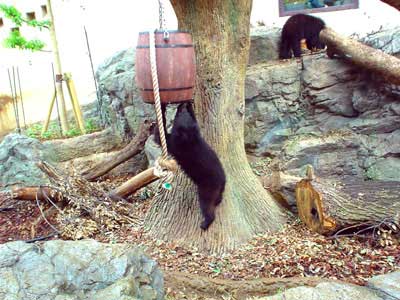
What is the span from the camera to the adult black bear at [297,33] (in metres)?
7.66

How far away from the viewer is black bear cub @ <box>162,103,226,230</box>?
4117 mm

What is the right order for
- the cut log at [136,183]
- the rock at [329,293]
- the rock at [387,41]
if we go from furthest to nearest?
Answer: the rock at [387,41] → the cut log at [136,183] → the rock at [329,293]

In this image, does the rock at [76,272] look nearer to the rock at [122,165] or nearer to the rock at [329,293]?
the rock at [329,293]

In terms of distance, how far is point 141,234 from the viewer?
5238 millimetres

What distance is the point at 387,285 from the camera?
3574 millimetres

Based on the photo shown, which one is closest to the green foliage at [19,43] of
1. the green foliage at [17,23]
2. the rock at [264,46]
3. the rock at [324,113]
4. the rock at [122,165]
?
the green foliage at [17,23]

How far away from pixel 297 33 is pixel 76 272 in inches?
223

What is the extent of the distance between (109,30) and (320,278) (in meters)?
7.23

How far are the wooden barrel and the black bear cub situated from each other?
1.53 ft

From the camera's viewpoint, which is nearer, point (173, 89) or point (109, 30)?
point (173, 89)

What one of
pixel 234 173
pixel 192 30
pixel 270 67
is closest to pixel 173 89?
pixel 192 30

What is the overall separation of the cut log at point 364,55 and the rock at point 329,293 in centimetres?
377

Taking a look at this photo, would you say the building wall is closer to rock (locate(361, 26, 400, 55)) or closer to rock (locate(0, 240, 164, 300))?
rock (locate(361, 26, 400, 55))

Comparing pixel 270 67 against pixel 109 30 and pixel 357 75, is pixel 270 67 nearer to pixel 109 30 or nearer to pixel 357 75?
pixel 357 75
